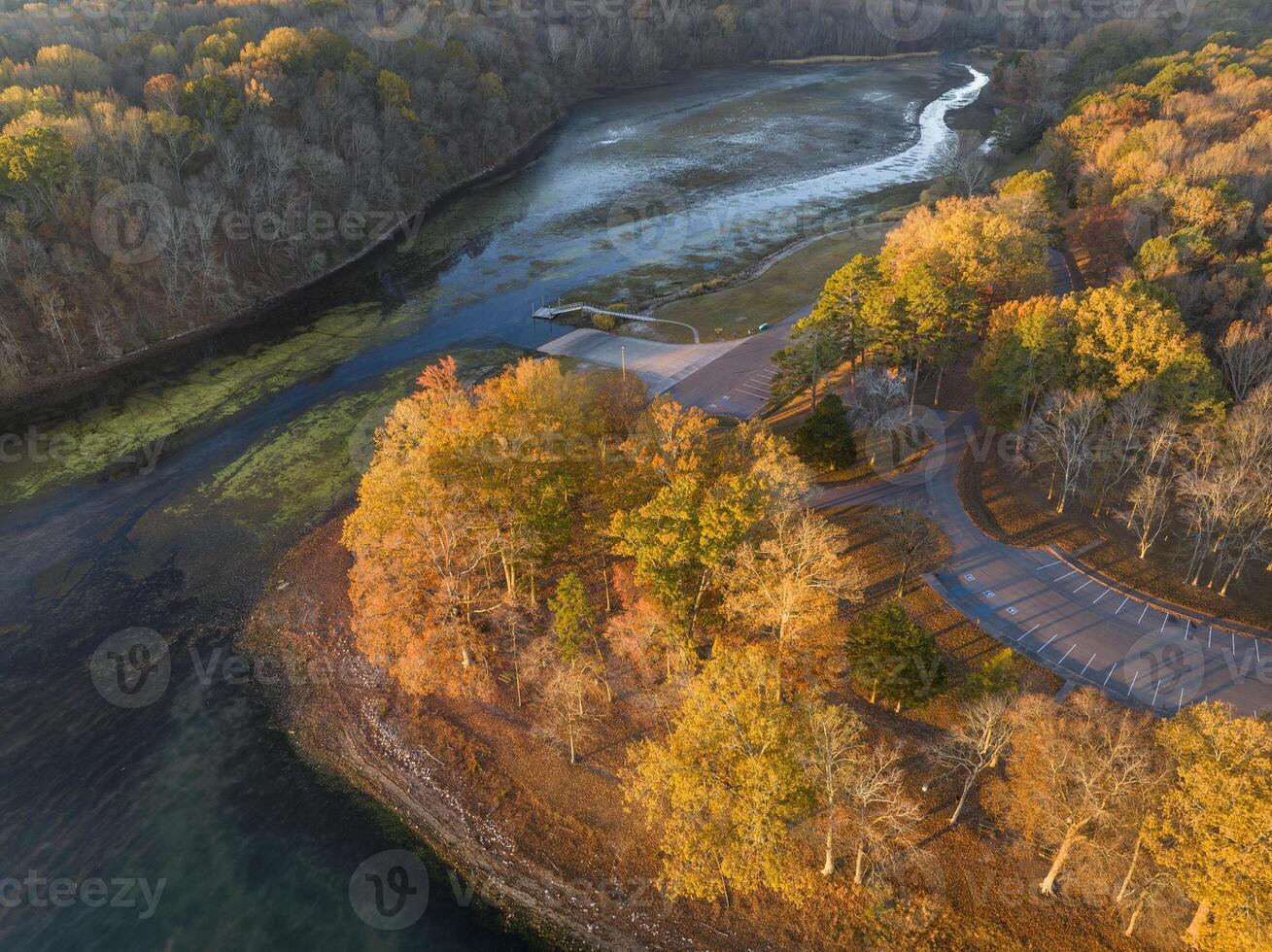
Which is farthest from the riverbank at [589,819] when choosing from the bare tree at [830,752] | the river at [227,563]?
the bare tree at [830,752]

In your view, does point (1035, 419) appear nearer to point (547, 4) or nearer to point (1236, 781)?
point (1236, 781)

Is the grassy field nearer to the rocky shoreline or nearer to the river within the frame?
the river

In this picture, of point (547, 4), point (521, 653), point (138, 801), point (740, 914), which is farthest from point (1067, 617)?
point (547, 4)

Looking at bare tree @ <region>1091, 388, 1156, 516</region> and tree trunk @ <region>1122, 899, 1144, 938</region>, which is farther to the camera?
bare tree @ <region>1091, 388, 1156, 516</region>
